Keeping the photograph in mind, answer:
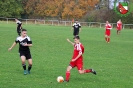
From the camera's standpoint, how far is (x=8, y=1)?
225 ft

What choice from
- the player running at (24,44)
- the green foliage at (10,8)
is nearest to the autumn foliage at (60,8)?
the green foliage at (10,8)

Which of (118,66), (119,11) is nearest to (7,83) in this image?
(118,66)

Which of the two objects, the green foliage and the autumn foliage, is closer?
the green foliage

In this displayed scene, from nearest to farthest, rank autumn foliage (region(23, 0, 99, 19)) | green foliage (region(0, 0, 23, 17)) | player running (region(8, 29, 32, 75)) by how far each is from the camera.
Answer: player running (region(8, 29, 32, 75)) → green foliage (region(0, 0, 23, 17)) → autumn foliage (region(23, 0, 99, 19))

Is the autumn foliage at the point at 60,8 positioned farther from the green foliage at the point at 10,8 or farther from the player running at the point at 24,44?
the player running at the point at 24,44

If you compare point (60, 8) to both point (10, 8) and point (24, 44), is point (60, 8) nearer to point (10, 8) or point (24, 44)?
point (10, 8)

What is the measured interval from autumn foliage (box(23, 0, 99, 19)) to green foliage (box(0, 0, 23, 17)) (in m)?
2.97

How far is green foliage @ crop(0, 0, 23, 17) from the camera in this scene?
67.4 meters

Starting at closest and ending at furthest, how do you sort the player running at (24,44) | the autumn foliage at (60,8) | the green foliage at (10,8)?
the player running at (24,44) < the green foliage at (10,8) < the autumn foliage at (60,8)

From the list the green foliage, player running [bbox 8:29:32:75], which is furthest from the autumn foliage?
player running [bbox 8:29:32:75]

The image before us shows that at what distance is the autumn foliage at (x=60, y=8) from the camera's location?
229ft

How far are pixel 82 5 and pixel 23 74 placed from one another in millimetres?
60390

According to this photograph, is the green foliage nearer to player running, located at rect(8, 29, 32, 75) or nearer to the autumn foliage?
the autumn foliage

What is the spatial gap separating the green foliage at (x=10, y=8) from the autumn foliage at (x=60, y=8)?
9.76 feet
